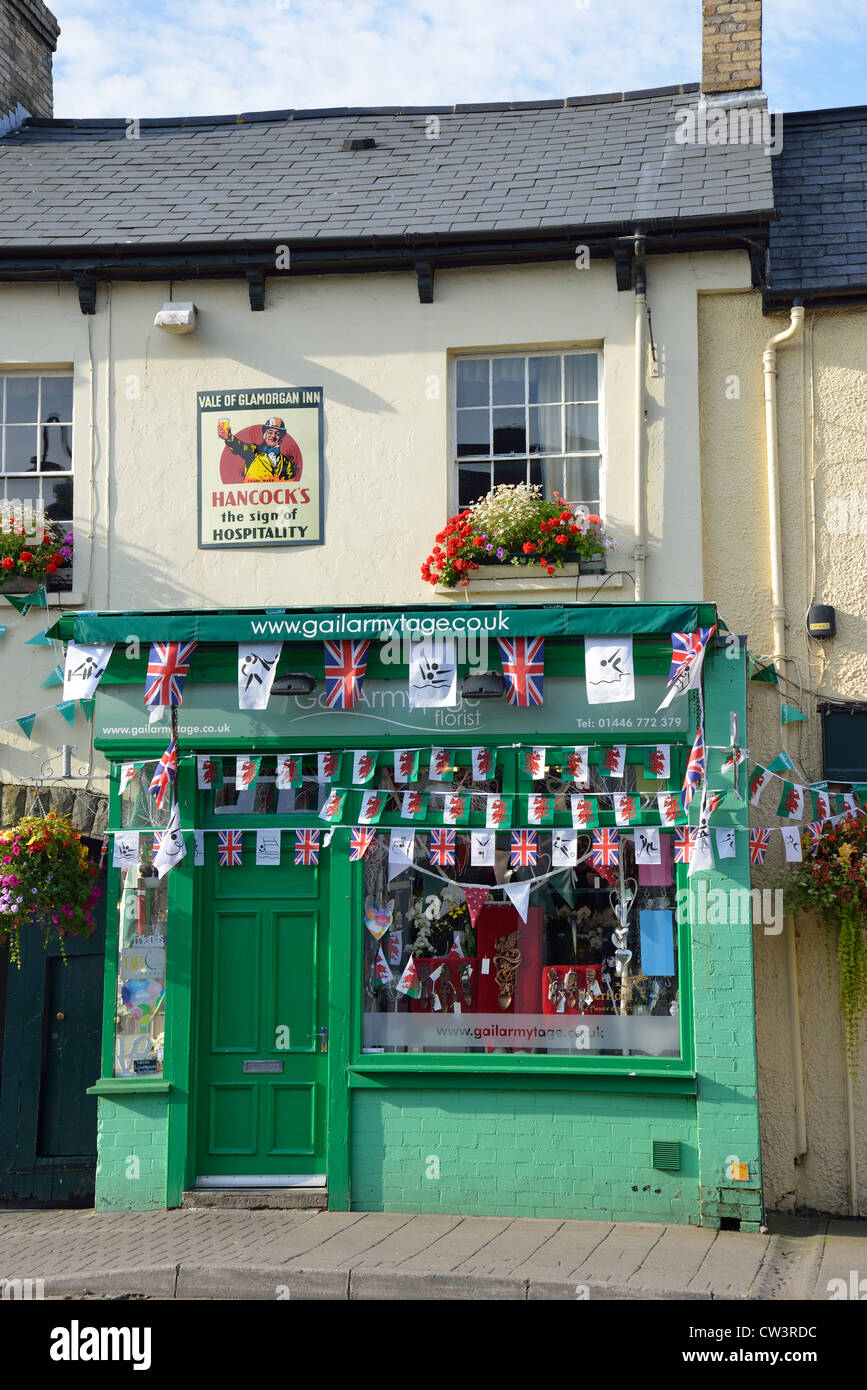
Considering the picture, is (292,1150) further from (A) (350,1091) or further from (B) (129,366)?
(B) (129,366)

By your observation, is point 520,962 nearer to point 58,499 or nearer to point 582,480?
point 582,480

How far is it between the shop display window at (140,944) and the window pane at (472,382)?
3679 mm

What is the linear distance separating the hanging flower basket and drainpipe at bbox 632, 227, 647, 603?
4399 mm

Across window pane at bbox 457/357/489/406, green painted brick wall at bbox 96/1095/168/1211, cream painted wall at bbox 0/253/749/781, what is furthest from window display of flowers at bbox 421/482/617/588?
green painted brick wall at bbox 96/1095/168/1211

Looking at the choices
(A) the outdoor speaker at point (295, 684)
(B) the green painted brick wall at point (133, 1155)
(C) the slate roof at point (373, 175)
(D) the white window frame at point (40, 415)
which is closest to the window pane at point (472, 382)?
(C) the slate roof at point (373, 175)

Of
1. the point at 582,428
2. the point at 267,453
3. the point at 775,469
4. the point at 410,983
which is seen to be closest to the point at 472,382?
the point at 582,428

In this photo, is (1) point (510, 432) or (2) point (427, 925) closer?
(2) point (427, 925)

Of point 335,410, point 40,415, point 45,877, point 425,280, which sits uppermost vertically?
point 425,280

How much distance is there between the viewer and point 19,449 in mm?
10188

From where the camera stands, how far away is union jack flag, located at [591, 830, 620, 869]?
8.94 metres

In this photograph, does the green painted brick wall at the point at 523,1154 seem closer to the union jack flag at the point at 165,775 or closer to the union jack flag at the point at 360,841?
the union jack flag at the point at 360,841

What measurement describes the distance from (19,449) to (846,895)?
22.8ft

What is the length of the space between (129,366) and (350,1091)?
5.63 meters
